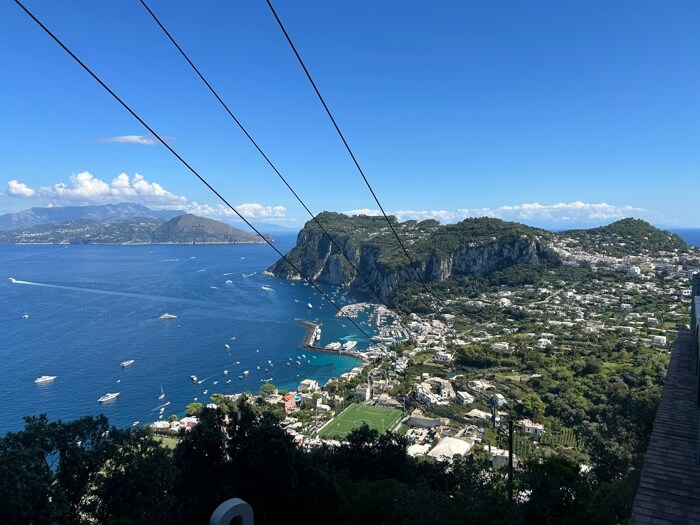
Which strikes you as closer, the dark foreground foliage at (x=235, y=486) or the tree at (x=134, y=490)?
the dark foreground foliage at (x=235, y=486)

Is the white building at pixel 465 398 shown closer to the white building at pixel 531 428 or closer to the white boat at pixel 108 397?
the white building at pixel 531 428

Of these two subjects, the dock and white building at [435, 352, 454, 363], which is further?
the dock

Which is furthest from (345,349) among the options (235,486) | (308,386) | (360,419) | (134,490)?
(134,490)

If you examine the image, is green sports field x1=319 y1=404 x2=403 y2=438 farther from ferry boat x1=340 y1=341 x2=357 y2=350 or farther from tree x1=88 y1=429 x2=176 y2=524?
tree x1=88 y1=429 x2=176 y2=524

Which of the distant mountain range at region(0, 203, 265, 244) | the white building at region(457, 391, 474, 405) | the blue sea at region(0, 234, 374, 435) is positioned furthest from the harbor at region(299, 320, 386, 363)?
the distant mountain range at region(0, 203, 265, 244)

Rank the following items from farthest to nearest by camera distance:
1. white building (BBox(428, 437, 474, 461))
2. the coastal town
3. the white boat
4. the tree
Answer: the white boat → the coastal town → white building (BBox(428, 437, 474, 461)) → the tree

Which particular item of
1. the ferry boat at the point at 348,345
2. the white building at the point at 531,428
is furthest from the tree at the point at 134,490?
the ferry boat at the point at 348,345
